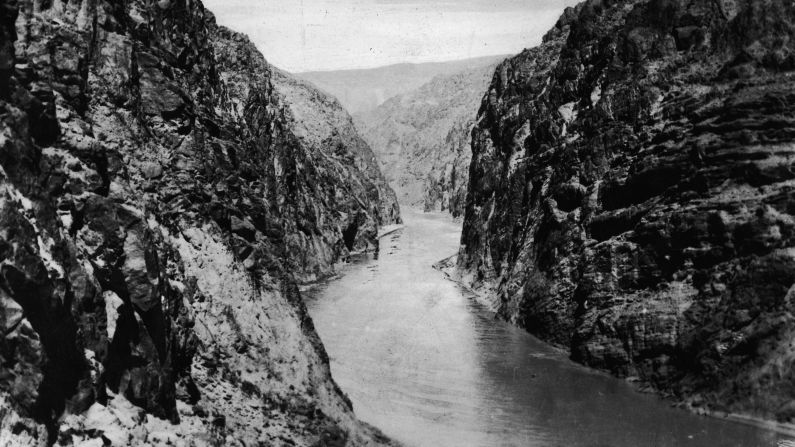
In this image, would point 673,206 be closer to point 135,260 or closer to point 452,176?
point 135,260

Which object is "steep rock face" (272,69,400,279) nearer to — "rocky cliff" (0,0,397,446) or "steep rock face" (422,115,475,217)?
"steep rock face" (422,115,475,217)

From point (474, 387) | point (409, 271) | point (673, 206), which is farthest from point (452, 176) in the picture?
point (474, 387)

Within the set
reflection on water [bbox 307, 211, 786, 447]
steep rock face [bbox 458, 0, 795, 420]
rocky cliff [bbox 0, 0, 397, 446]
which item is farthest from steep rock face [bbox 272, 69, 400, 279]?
rocky cliff [bbox 0, 0, 397, 446]

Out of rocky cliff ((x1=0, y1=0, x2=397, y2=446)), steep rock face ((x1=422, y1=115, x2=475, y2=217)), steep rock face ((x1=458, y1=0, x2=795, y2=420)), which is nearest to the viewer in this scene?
rocky cliff ((x1=0, y1=0, x2=397, y2=446))

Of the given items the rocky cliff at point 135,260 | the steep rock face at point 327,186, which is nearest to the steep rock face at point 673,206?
the rocky cliff at point 135,260

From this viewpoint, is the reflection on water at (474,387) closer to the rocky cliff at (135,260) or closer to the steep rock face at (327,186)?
the rocky cliff at (135,260)

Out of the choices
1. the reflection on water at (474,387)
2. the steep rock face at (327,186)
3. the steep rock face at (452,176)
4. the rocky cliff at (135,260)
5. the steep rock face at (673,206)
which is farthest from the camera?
the steep rock face at (452,176)
